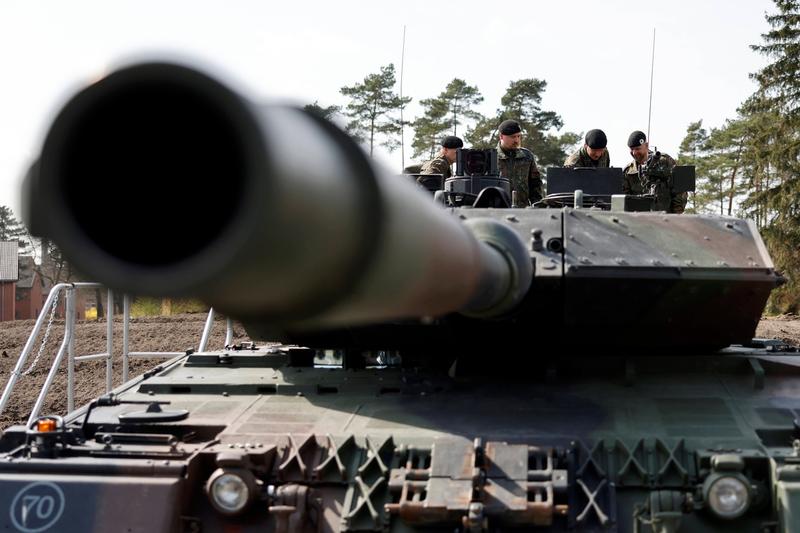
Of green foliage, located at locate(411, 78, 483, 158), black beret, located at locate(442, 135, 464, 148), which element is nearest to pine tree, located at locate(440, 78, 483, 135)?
green foliage, located at locate(411, 78, 483, 158)

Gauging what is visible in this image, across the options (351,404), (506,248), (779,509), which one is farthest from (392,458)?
(506,248)

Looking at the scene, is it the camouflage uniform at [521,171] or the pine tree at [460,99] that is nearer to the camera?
the camouflage uniform at [521,171]

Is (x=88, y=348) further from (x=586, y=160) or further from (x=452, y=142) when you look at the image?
(x=586, y=160)

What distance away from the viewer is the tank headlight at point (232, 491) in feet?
17.9

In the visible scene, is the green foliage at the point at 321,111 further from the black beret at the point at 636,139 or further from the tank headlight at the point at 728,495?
the black beret at the point at 636,139

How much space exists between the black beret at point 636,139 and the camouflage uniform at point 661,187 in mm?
246

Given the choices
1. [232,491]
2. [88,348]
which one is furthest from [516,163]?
[88,348]

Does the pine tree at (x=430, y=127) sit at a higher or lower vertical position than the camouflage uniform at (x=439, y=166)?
higher

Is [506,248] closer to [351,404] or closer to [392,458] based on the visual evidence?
[392,458]

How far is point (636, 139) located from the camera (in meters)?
10.4

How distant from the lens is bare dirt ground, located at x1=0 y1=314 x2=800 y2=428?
1797 centimetres

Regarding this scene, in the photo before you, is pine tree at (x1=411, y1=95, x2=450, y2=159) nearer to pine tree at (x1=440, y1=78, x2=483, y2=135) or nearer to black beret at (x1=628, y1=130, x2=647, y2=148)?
pine tree at (x1=440, y1=78, x2=483, y2=135)

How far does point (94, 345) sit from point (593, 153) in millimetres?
16398

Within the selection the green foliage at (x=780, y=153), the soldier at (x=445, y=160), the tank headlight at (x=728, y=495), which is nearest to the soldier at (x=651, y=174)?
the soldier at (x=445, y=160)
